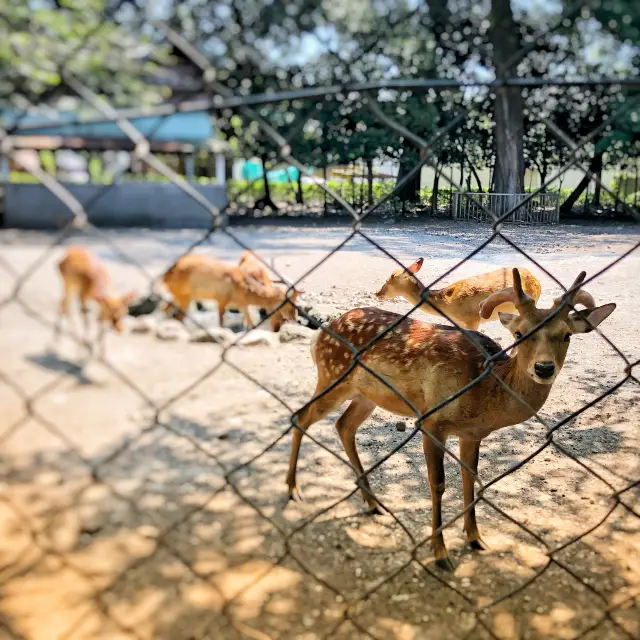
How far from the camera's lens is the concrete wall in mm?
933

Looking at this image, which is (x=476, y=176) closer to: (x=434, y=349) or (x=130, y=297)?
(x=434, y=349)

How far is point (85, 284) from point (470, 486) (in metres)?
1.20

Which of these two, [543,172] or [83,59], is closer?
[543,172]

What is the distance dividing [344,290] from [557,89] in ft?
1.92

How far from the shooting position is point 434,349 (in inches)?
60.7

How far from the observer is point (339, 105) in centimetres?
108

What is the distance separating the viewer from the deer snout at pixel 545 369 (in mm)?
1284

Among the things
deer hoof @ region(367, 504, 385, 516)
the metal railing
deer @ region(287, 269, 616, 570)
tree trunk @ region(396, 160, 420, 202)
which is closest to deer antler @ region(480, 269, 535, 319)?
deer @ region(287, 269, 616, 570)

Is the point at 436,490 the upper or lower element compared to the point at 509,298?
lower

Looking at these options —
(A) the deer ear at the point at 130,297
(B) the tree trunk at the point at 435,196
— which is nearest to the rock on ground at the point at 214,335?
(A) the deer ear at the point at 130,297

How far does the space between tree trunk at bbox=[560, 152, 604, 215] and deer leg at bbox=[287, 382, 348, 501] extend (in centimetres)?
→ 74

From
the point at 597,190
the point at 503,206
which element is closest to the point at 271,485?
the point at 503,206

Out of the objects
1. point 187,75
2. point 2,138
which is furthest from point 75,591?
point 187,75

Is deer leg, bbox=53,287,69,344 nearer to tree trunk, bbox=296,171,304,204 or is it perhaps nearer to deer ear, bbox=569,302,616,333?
tree trunk, bbox=296,171,304,204
